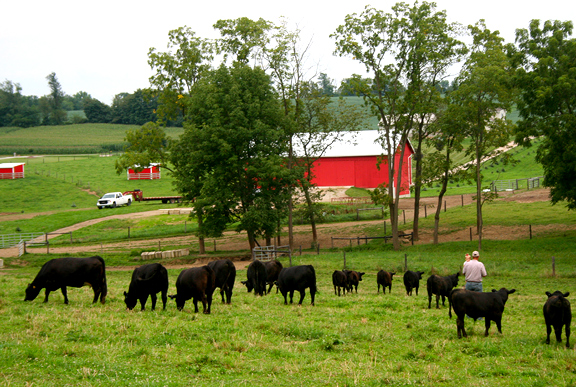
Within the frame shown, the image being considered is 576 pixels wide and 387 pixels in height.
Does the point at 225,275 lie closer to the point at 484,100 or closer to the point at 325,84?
the point at 484,100

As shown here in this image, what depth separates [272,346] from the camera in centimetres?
1112

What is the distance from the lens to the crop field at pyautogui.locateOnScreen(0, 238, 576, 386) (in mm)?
8992

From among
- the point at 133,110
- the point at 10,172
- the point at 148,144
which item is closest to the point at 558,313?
the point at 148,144

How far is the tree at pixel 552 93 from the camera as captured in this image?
3156cm

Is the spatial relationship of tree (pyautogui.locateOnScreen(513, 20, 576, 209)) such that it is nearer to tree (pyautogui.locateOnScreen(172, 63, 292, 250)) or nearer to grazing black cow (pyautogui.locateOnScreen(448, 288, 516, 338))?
tree (pyautogui.locateOnScreen(172, 63, 292, 250))

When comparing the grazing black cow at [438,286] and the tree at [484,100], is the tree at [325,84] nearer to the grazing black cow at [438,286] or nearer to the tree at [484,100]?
the tree at [484,100]

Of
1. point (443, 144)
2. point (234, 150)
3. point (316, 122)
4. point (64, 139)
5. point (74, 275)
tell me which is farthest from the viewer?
point (64, 139)

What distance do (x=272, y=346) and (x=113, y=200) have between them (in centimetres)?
5987

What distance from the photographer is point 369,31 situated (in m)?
39.8

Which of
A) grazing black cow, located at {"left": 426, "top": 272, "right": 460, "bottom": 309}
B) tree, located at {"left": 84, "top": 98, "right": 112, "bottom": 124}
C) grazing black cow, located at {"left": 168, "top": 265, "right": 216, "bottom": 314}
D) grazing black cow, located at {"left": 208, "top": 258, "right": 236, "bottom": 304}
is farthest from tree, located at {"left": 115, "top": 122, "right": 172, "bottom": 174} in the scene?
tree, located at {"left": 84, "top": 98, "right": 112, "bottom": 124}

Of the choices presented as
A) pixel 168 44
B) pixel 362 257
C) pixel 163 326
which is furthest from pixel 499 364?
pixel 168 44

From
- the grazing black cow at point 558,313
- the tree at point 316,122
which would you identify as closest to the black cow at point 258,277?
the grazing black cow at point 558,313

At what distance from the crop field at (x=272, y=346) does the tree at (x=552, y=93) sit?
58.3 ft

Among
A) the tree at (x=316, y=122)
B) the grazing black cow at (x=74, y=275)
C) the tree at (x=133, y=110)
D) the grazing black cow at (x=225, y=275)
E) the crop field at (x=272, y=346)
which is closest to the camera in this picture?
the crop field at (x=272, y=346)
